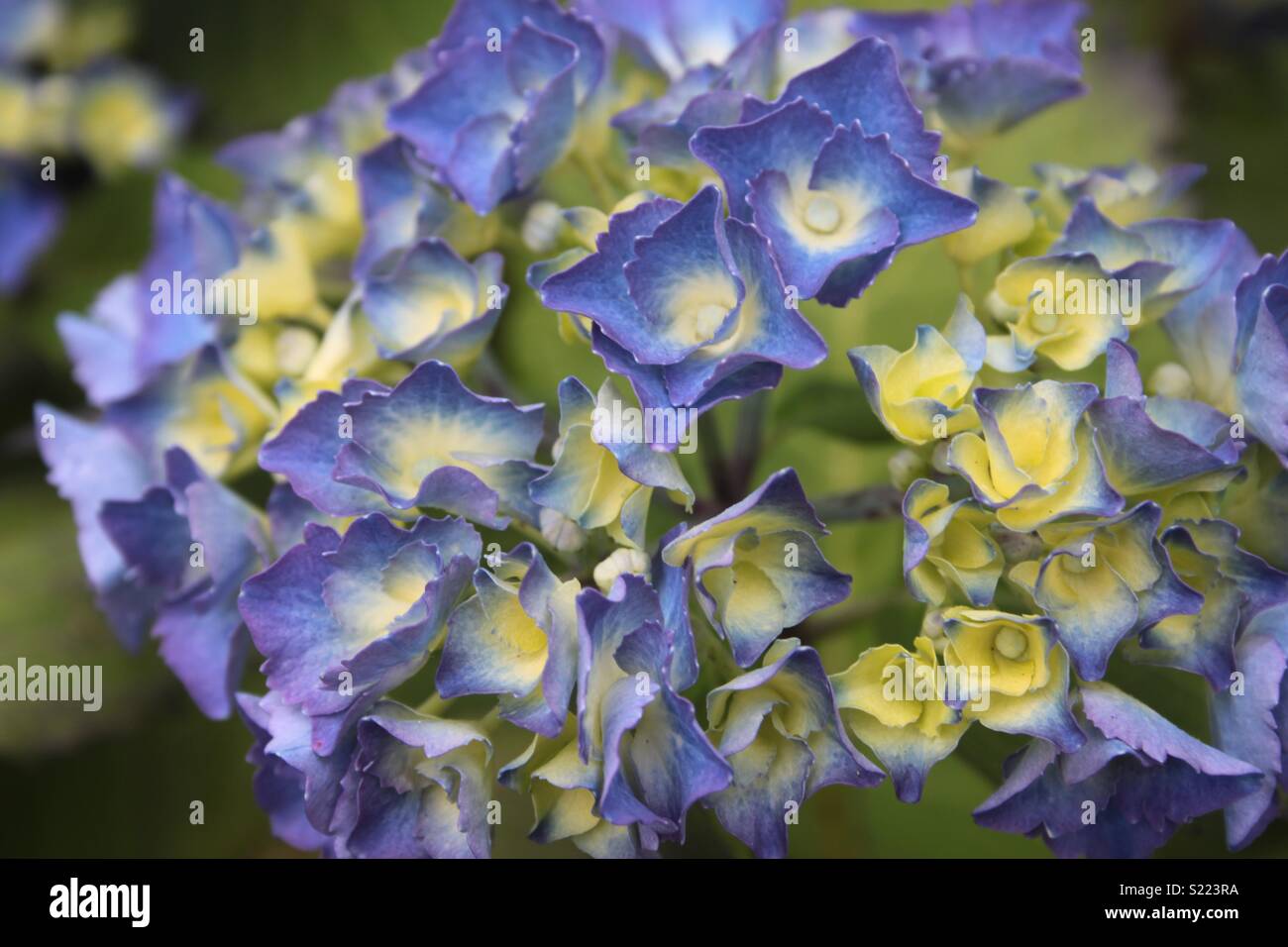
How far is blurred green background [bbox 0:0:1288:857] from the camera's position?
1.23m

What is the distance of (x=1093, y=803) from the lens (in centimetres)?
80

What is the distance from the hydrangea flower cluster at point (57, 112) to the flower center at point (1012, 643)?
1306 millimetres

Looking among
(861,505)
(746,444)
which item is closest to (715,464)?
(746,444)

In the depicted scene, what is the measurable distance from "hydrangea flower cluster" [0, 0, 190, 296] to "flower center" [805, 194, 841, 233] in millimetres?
1132

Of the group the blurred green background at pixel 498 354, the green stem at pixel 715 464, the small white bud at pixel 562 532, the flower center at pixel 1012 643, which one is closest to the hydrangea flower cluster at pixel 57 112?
the blurred green background at pixel 498 354

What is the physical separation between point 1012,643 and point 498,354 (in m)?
0.67

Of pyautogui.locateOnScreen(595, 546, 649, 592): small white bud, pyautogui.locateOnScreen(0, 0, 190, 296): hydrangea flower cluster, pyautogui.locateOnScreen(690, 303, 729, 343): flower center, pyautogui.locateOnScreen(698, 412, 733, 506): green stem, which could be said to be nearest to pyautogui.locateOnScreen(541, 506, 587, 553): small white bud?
pyautogui.locateOnScreen(595, 546, 649, 592): small white bud

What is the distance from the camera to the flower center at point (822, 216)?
0.80 meters

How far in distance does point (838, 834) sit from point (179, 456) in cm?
68

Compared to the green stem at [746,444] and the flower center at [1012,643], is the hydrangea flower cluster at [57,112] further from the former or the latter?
the flower center at [1012,643]

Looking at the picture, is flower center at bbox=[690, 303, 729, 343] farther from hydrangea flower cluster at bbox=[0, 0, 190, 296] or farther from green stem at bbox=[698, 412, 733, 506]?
hydrangea flower cluster at bbox=[0, 0, 190, 296]

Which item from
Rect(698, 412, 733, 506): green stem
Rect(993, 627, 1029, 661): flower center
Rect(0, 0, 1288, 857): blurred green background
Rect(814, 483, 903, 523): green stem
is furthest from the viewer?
Rect(0, 0, 1288, 857): blurred green background

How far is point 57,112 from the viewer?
1604 mm

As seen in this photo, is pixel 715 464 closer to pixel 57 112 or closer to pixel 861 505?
pixel 861 505
